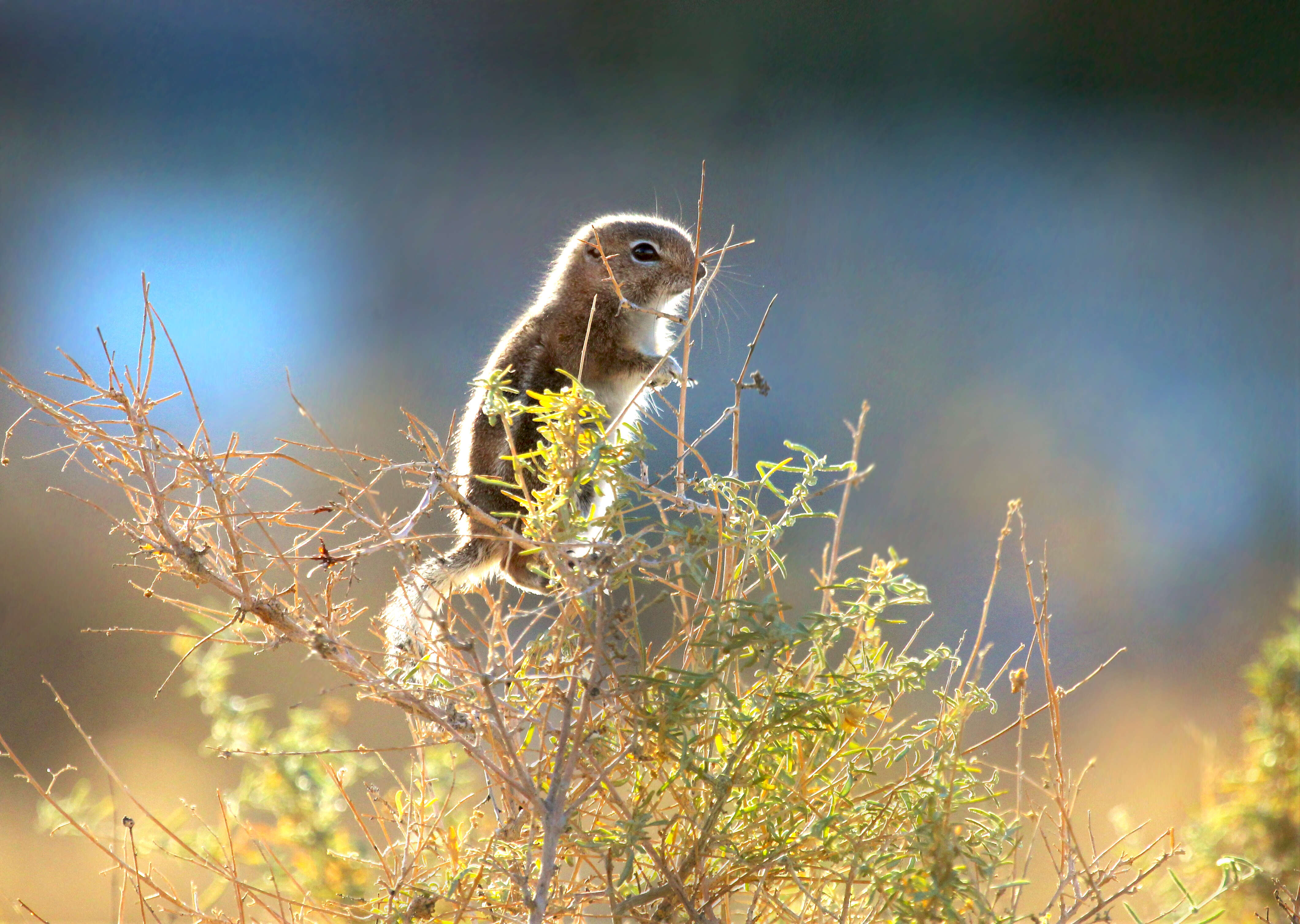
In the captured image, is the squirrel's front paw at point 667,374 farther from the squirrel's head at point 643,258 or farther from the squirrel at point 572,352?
the squirrel's head at point 643,258

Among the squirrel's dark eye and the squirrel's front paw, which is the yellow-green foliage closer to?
the squirrel's front paw

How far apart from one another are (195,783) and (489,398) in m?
2.29

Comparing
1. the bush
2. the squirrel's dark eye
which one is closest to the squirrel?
the squirrel's dark eye

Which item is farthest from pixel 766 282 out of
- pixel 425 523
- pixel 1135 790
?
pixel 1135 790

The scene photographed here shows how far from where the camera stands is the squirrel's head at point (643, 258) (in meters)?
1.99

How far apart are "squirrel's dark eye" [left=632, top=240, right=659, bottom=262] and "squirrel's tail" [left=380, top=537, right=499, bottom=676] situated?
32.2 inches

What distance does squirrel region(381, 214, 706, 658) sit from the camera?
135cm

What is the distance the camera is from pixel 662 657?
0.83m

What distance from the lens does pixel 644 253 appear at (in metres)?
2.07

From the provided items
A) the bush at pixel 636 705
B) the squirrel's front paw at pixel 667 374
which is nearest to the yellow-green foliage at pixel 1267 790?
the bush at pixel 636 705

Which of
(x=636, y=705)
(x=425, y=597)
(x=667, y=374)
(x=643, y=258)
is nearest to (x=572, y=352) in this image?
(x=667, y=374)

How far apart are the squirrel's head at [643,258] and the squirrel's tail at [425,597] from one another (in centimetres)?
72

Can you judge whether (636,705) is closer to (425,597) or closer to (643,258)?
(425,597)

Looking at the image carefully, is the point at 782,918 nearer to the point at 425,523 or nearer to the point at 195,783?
the point at 425,523
